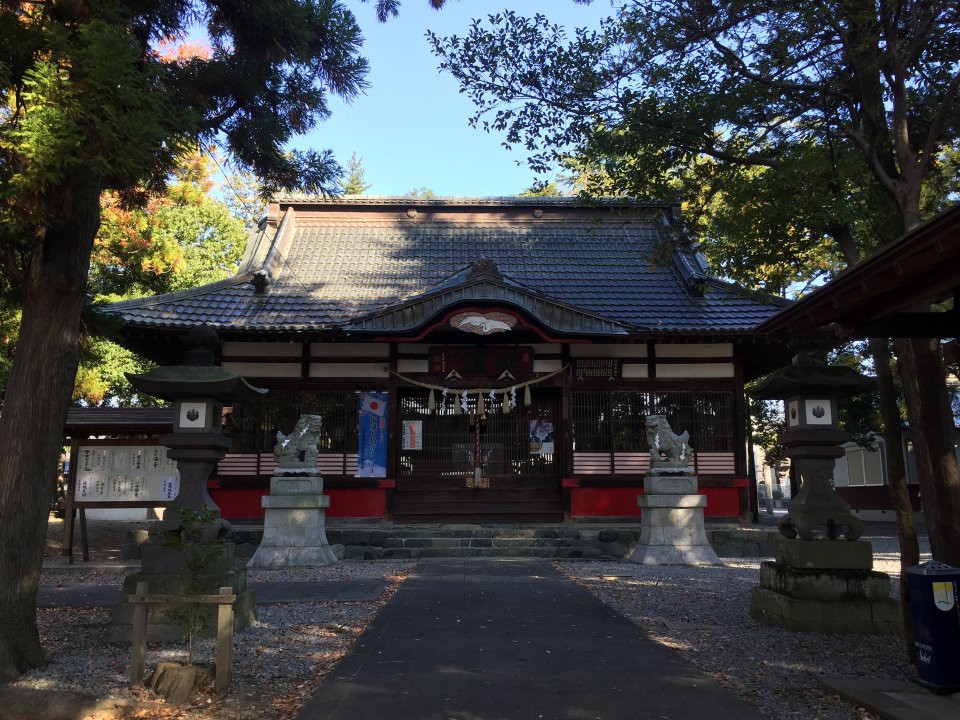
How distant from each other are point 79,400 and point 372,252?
10429 millimetres

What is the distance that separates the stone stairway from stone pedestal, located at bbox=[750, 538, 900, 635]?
5.56 meters

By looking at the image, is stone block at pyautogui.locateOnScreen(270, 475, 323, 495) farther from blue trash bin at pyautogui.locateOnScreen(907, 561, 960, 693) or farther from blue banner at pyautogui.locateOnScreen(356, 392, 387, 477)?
blue trash bin at pyautogui.locateOnScreen(907, 561, 960, 693)

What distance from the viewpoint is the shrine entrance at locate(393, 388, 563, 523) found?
46.7 feet

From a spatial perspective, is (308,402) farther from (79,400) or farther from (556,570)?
(79,400)

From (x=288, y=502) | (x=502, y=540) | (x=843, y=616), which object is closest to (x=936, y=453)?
(x=843, y=616)

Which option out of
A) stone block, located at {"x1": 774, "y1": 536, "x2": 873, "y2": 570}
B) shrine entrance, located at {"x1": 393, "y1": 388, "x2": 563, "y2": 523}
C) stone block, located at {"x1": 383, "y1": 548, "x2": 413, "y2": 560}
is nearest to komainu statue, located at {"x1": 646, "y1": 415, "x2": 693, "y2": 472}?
shrine entrance, located at {"x1": 393, "y1": 388, "x2": 563, "y2": 523}

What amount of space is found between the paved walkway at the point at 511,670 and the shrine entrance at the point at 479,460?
627 centimetres

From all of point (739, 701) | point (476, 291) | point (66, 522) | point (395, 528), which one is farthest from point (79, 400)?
point (739, 701)

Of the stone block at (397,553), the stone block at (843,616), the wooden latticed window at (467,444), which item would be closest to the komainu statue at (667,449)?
the wooden latticed window at (467,444)

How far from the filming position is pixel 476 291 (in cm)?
1345

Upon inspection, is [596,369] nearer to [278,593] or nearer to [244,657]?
[278,593]

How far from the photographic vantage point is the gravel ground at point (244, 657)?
14.6 feet

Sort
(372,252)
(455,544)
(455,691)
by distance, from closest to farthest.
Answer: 1. (455,691)
2. (455,544)
3. (372,252)

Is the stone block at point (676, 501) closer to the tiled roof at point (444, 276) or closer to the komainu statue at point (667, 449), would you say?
the komainu statue at point (667, 449)
